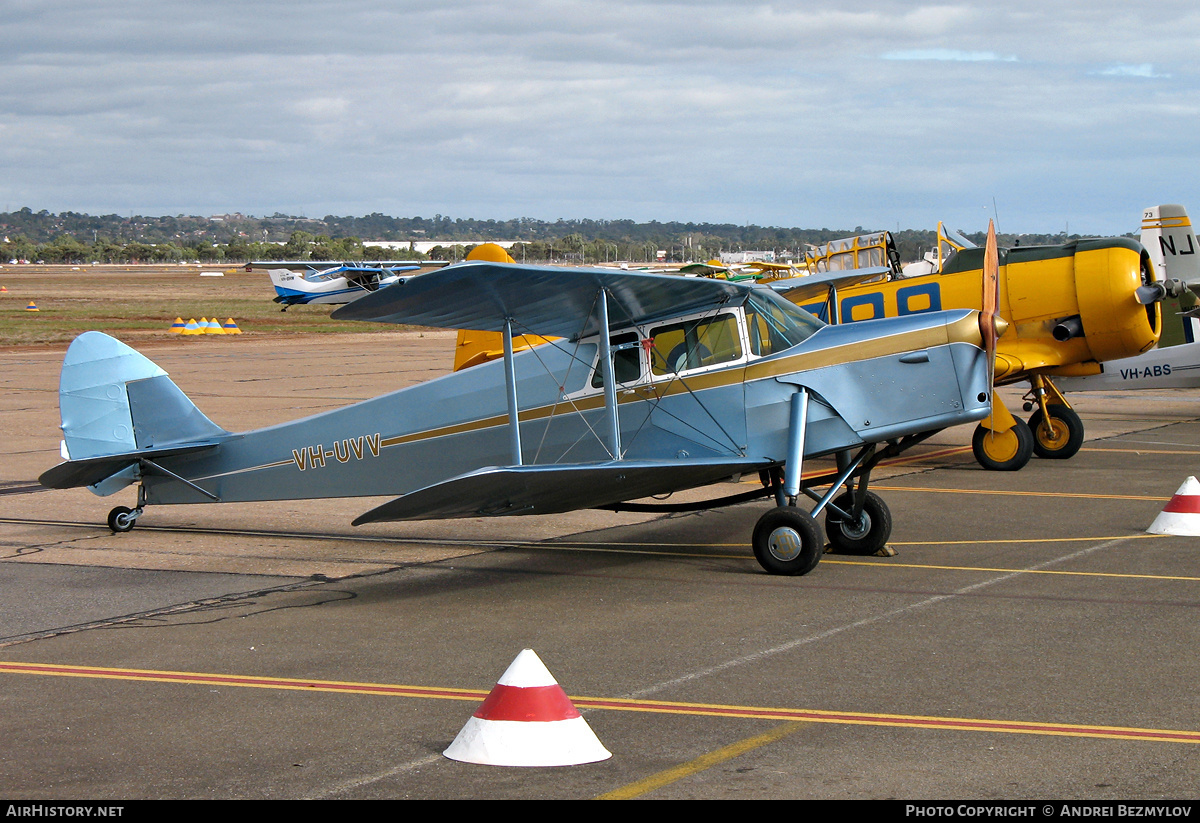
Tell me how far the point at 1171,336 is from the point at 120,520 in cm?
1491

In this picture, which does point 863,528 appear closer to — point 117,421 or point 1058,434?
point 117,421

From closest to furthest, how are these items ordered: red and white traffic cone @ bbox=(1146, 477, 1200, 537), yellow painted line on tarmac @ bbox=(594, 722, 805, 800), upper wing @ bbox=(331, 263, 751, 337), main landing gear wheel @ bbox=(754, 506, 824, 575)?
yellow painted line on tarmac @ bbox=(594, 722, 805, 800) < upper wing @ bbox=(331, 263, 751, 337) < main landing gear wheel @ bbox=(754, 506, 824, 575) < red and white traffic cone @ bbox=(1146, 477, 1200, 537)

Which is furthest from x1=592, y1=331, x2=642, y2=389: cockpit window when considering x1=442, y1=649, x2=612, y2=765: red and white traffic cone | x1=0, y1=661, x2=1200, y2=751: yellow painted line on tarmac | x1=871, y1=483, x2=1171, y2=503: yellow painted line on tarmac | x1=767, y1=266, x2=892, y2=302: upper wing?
x1=871, y1=483, x2=1171, y2=503: yellow painted line on tarmac

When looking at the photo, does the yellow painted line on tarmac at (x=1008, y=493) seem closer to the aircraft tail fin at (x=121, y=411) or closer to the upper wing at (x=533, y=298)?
the upper wing at (x=533, y=298)

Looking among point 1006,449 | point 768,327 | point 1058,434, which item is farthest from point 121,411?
point 1058,434

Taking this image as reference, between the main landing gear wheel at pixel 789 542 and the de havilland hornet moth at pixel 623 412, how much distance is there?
0.01m

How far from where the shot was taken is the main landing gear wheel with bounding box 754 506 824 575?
8055 mm

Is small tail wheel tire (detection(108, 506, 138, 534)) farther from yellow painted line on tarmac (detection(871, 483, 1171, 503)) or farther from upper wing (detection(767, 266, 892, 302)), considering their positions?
yellow painted line on tarmac (detection(871, 483, 1171, 503))

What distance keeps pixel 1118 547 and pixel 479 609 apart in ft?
16.5

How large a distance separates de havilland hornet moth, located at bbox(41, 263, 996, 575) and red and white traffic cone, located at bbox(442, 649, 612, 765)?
2635 millimetres

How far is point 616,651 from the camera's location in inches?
256

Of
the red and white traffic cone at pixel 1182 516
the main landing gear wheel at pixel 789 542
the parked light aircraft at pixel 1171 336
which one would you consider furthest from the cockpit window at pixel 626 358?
the parked light aircraft at pixel 1171 336

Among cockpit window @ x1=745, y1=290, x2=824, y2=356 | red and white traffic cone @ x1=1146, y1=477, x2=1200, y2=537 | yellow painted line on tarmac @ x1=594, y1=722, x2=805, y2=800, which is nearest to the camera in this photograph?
yellow painted line on tarmac @ x1=594, y1=722, x2=805, y2=800

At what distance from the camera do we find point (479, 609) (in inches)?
299
